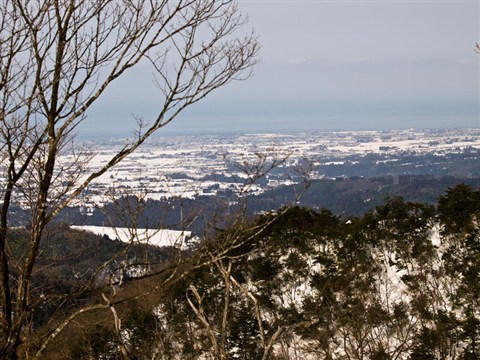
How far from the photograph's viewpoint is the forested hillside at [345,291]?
44.6 ft

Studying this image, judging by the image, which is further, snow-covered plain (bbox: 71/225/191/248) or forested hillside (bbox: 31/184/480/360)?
forested hillside (bbox: 31/184/480/360)

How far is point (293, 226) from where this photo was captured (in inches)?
763

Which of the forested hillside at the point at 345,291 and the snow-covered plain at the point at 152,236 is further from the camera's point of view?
the forested hillside at the point at 345,291

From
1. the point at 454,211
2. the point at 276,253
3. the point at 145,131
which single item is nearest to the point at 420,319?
the point at 454,211

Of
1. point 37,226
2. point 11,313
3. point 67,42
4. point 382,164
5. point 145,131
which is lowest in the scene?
point 382,164

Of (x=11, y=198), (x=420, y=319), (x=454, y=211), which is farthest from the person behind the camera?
(x=454, y=211)

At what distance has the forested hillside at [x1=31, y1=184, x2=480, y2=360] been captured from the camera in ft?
44.6

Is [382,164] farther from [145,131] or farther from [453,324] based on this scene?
[145,131]

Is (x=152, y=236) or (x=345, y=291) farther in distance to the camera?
(x=345, y=291)

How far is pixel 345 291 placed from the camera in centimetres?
1586

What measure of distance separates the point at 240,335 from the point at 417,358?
17.3 feet

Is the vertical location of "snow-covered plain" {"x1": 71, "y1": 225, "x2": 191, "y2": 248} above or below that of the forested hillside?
above

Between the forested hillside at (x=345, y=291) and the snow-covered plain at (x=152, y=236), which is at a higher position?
the snow-covered plain at (x=152, y=236)

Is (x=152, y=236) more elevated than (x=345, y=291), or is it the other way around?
(x=152, y=236)
